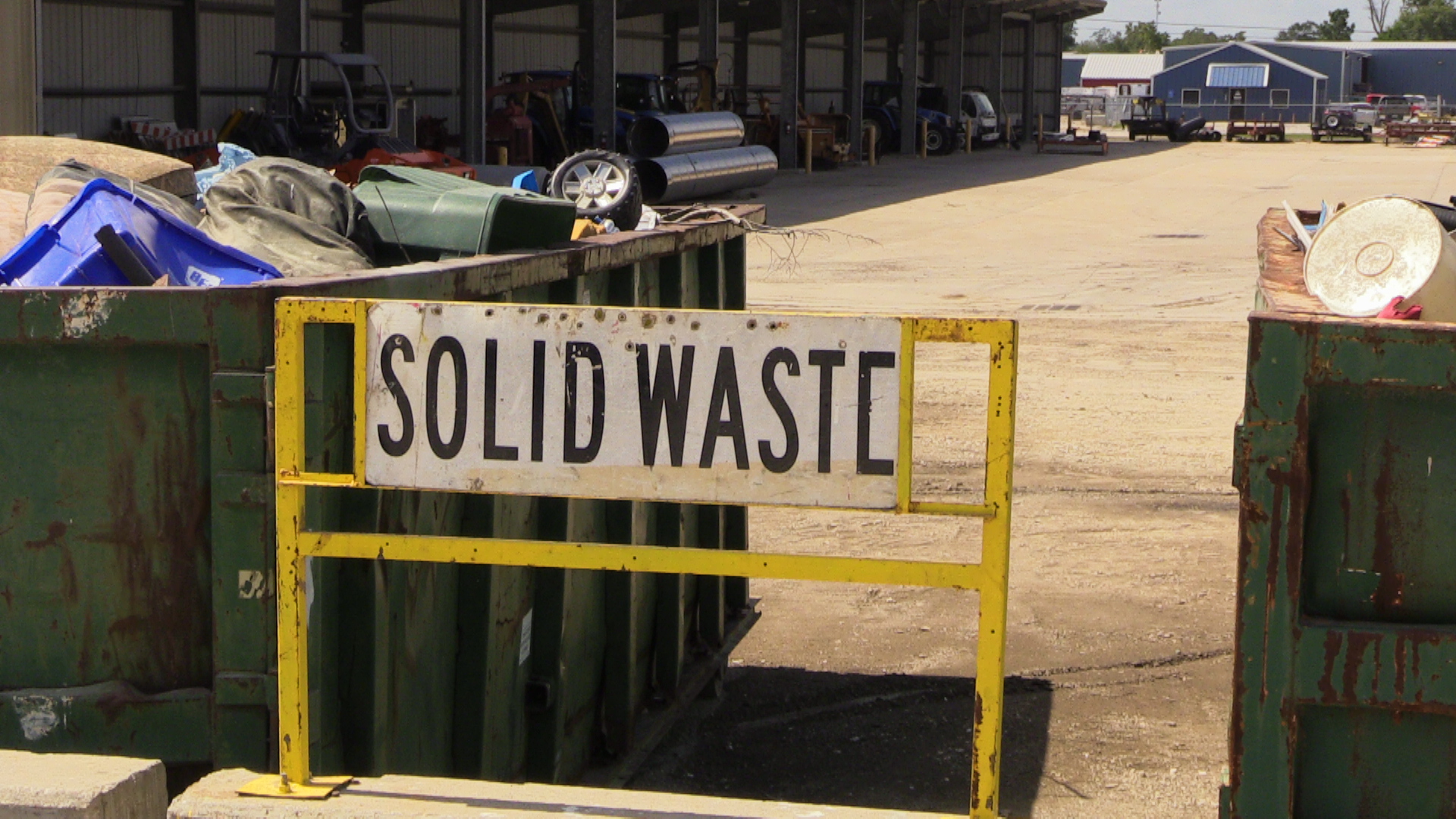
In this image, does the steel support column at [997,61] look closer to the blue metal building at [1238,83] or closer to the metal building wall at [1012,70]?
the metal building wall at [1012,70]

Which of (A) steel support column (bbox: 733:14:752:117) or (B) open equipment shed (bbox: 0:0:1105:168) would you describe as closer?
(B) open equipment shed (bbox: 0:0:1105:168)

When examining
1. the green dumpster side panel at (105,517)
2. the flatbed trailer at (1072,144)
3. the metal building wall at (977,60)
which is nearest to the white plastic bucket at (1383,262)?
the green dumpster side panel at (105,517)

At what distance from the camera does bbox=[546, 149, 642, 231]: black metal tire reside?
5.59m

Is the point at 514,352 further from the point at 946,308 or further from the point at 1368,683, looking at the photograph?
the point at 946,308

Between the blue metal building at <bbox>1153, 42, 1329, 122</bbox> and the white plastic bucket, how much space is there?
82.5 metres

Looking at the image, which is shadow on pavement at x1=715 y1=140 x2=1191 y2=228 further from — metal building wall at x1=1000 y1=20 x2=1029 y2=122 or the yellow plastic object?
the yellow plastic object

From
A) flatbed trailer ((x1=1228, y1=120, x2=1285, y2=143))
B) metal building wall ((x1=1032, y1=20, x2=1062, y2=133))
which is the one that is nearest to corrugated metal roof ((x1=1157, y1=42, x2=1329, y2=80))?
flatbed trailer ((x1=1228, y1=120, x2=1285, y2=143))

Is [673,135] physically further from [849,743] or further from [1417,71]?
[1417,71]

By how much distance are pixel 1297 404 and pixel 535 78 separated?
1148 inches

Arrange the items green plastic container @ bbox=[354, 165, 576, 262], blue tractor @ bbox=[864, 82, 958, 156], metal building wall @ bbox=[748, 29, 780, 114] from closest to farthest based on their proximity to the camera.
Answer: green plastic container @ bbox=[354, 165, 576, 262], blue tractor @ bbox=[864, 82, 958, 156], metal building wall @ bbox=[748, 29, 780, 114]

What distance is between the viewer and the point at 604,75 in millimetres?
28375

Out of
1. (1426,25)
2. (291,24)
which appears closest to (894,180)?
(291,24)

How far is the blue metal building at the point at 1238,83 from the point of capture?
273ft

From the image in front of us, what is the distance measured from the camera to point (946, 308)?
15.2m
